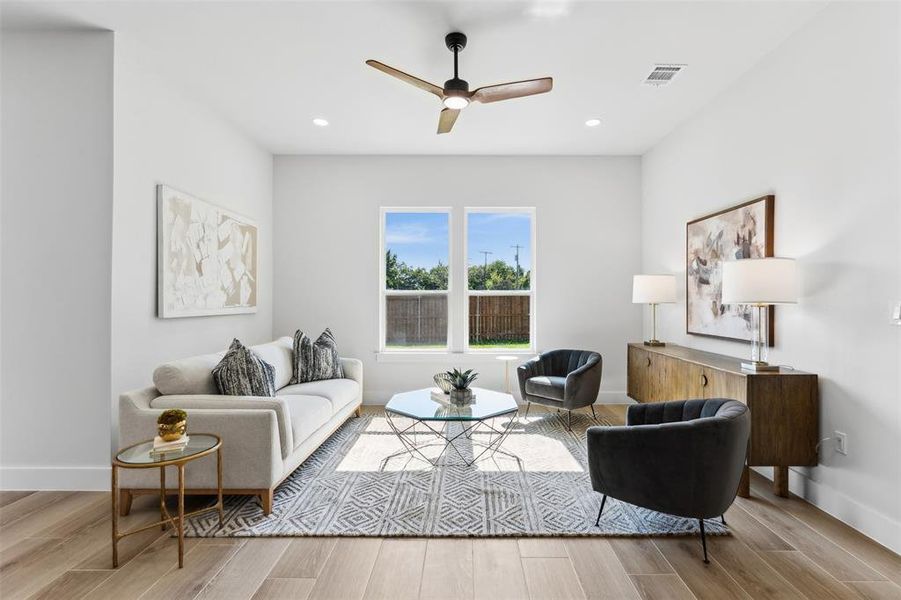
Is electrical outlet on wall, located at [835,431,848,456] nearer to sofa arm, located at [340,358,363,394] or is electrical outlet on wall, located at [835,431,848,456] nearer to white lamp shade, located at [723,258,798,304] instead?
white lamp shade, located at [723,258,798,304]

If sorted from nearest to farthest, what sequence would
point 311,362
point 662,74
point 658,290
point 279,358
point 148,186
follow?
point 148,186 → point 662,74 → point 279,358 → point 311,362 → point 658,290

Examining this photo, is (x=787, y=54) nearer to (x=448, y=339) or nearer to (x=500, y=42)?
(x=500, y=42)

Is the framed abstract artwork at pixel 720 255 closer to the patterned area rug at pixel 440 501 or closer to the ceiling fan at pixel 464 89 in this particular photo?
the patterned area rug at pixel 440 501

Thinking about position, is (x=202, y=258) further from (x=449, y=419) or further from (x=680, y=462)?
(x=680, y=462)

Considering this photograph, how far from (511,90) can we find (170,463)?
2.75 meters

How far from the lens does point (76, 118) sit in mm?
2949

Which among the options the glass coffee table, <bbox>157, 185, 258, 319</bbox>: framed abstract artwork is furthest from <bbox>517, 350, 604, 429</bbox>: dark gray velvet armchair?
<bbox>157, 185, 258, 319</bbox>: framed abstract artwork

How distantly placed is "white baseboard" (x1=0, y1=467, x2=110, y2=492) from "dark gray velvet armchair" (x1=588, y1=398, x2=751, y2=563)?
3.05 meters

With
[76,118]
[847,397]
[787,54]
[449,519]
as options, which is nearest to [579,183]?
[787,54]

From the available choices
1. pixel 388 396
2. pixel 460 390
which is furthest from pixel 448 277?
pixel 460 390

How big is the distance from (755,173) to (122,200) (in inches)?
171

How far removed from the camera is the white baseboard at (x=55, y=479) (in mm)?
2926

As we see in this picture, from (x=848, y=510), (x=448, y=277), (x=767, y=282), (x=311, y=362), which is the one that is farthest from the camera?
(x=448, y=277)

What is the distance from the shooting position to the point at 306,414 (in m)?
3.19
